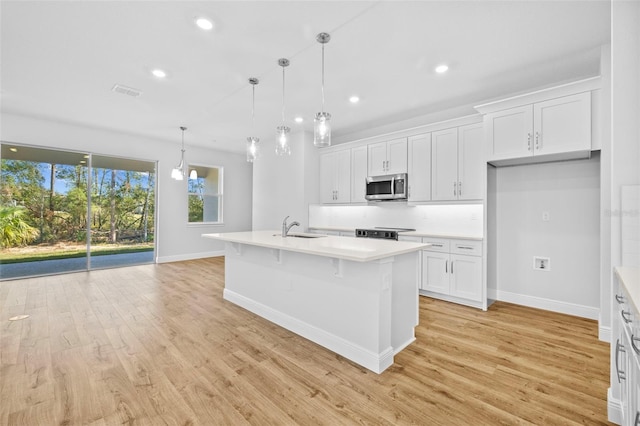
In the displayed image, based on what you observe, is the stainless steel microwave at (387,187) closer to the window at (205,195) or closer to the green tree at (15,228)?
the window at (205,195)

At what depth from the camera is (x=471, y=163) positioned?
392cm

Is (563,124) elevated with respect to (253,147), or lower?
elevated

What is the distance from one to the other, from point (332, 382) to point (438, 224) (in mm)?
3342

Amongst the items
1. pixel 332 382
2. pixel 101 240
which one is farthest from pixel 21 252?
pixel 332 382

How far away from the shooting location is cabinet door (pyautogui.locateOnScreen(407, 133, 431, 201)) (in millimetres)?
4371

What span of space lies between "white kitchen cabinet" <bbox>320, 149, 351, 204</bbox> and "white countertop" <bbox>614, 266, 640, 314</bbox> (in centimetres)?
408

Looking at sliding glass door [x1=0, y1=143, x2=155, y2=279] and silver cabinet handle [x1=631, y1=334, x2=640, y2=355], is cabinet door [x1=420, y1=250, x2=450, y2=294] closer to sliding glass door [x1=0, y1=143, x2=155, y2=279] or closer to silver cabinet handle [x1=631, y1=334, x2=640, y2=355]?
silver cabinet handle [x1=631, y1=334, x2=640, y2=355]

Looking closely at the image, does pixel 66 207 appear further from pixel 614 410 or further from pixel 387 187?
pixel 614 410

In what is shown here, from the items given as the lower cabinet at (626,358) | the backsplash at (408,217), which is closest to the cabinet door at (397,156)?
the backsplash at (408,217)

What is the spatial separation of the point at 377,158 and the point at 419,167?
800 millimetres

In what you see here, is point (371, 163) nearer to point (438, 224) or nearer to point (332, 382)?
point (438, 224)

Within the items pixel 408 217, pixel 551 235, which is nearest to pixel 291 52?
pixel 408 217

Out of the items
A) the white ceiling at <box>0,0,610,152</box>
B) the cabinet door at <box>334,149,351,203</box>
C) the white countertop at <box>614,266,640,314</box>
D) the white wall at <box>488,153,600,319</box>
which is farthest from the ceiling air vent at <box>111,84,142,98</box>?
the white wall at <box>488,153,600,319</box>

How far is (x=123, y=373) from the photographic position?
7.10ft
